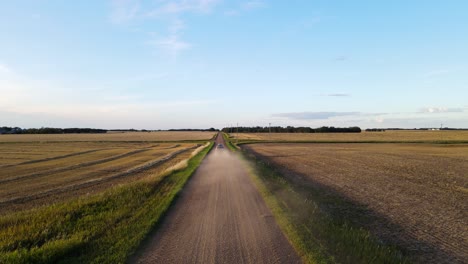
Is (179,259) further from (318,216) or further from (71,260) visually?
(318,216)

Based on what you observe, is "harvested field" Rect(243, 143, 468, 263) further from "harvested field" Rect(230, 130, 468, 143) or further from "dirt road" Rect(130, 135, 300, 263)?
"harvested field" Rect(230, 130, 468, 143)

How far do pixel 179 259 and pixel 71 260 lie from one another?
2311 mm

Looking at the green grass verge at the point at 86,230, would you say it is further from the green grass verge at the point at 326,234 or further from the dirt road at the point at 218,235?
the green grass verge at the point at 326,234

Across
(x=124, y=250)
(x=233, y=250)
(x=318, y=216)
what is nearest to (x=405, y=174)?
(x=318, y=216)

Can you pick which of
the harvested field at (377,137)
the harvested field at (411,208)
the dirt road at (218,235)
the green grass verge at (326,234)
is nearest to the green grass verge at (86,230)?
the dirt road at (218,235)

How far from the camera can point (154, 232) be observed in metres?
8.14

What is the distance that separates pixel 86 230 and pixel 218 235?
3.87m

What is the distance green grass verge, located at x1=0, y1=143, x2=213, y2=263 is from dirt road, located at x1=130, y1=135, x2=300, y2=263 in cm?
53

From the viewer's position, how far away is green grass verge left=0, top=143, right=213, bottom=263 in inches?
257

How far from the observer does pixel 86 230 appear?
27.9 ft

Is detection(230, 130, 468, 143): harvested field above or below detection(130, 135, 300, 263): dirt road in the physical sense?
above

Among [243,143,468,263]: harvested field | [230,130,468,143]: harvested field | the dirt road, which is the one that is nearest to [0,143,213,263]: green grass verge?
the dirt road

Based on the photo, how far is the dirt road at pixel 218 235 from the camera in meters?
6.44

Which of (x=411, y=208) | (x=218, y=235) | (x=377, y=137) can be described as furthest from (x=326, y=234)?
(x=377, y=137)
